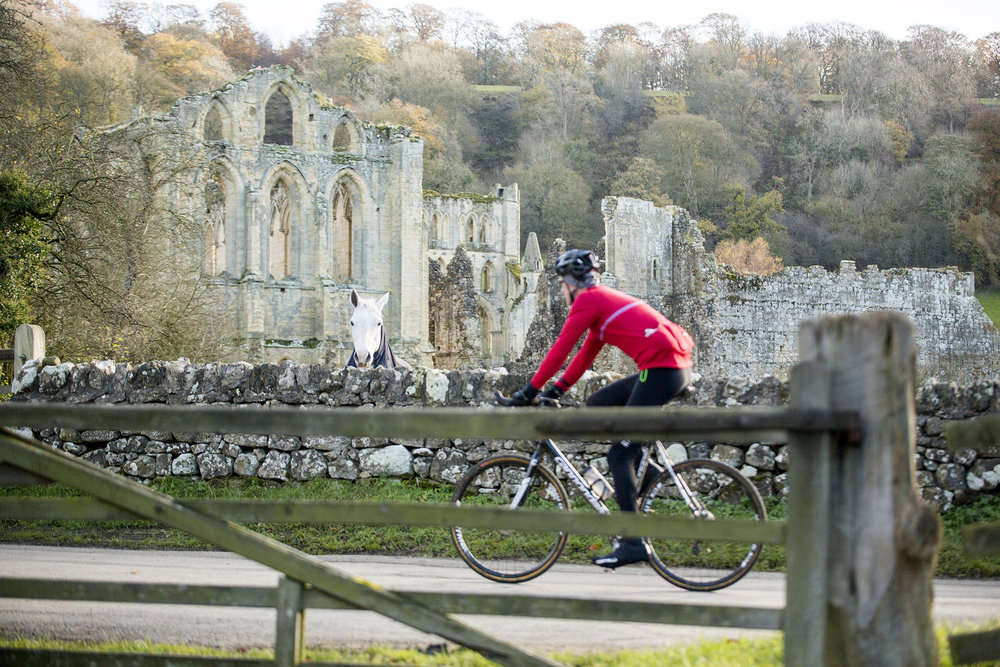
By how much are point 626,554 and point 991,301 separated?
5217cm

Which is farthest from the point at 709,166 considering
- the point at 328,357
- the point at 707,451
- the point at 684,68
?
the point at 707,451

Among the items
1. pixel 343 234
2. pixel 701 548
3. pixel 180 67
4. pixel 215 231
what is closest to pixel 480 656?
pixel 701 548

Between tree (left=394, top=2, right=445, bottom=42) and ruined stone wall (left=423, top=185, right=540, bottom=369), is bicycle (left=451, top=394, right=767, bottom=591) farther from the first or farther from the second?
tree (left=394, top=2, right=445, bottom=42)

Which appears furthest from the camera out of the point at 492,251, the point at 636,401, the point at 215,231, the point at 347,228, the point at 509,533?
the point at 492,251

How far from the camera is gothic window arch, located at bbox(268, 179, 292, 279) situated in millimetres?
42031

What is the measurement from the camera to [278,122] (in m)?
75.6

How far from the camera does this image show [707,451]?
28.3 ft

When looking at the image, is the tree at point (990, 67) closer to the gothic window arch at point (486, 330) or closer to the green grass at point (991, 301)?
the green grass at point (991, 301)

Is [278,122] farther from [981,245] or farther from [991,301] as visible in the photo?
[991,301]

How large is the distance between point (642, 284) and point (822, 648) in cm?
3829

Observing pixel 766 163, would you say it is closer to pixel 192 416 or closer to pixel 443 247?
pixel 443 247

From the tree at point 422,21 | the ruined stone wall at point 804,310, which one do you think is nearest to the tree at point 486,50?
the tree at point 422,21

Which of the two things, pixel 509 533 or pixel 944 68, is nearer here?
pixel 509 533

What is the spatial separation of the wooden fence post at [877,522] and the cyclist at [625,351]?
8.17 ft
